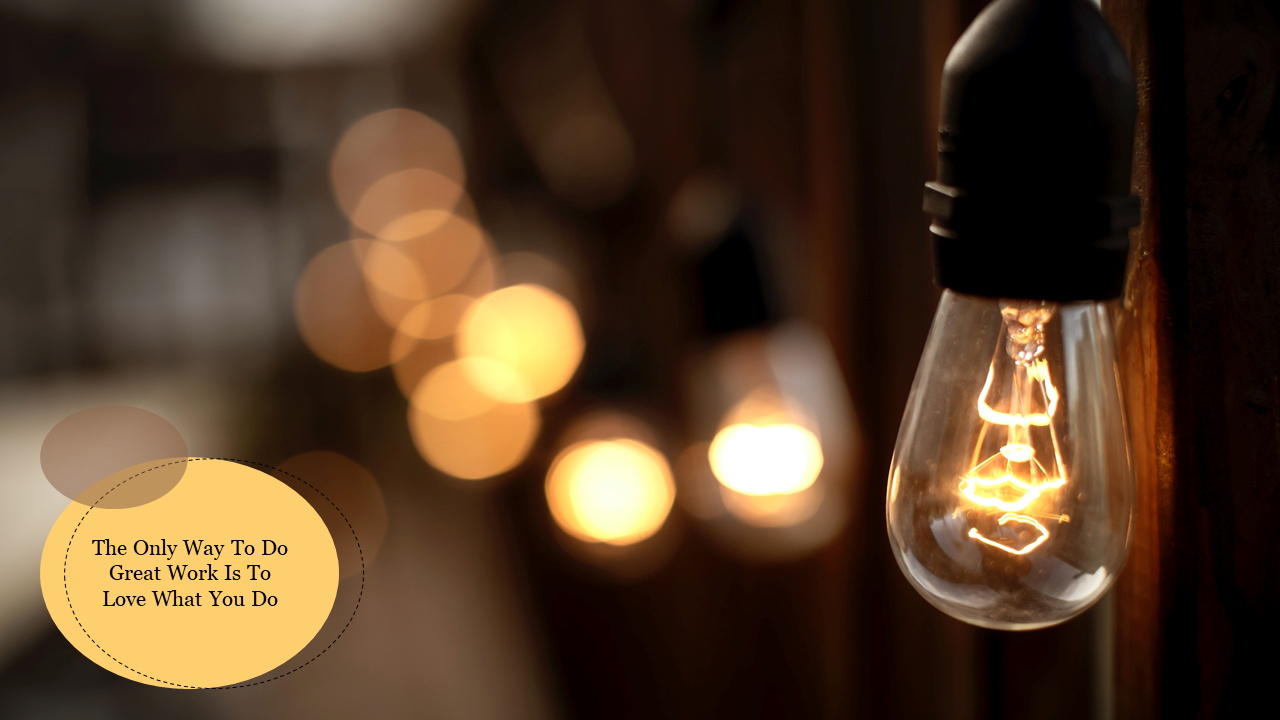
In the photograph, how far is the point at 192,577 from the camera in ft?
2.21

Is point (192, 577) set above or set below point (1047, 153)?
below

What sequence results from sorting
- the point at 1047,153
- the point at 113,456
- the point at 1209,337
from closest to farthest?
the point at 1047,153, the point at 1209,337, the point at 113,456

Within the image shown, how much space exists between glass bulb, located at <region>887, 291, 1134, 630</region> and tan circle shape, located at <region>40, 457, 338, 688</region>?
0.55 m

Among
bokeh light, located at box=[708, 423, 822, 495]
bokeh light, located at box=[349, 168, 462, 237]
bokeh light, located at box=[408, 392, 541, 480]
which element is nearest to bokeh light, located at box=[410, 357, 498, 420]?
bokeh light, located at box=[408, 392, 541, 480]

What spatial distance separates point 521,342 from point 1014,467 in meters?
0.45

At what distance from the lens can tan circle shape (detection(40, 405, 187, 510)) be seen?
65cm

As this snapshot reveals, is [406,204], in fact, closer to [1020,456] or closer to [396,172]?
[396,172]

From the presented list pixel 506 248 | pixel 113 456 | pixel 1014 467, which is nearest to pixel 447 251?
pixel 506 248

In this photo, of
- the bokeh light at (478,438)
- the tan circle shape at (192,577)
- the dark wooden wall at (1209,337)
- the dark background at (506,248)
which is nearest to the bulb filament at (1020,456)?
the dark wooden wall at (1209,337)

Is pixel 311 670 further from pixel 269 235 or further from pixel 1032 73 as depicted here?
pixel 1032 73

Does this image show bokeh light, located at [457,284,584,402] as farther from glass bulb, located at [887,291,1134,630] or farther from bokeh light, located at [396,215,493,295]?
glass bulb, located at [887,291,1134,630]

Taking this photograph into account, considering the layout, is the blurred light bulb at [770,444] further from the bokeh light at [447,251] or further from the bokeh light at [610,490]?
the bokeh light at [447,251]

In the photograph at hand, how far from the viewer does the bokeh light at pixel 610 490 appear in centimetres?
73

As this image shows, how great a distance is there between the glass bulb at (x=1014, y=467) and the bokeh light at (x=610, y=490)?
38cm
